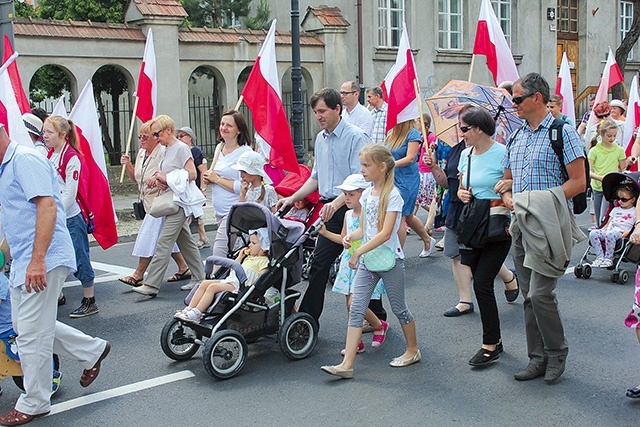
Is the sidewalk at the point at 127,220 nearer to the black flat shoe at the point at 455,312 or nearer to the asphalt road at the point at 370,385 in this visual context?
the asphalt road at the point at 370,385

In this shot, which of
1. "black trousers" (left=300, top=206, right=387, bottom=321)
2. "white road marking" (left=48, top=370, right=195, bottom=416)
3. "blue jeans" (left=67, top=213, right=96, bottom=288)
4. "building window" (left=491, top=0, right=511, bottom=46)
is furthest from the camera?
"building window" (left=491, top=0, right=511, bottom=46)

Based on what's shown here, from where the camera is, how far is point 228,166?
7684mm

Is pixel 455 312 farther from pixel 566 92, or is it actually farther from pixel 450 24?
pixel 450 24

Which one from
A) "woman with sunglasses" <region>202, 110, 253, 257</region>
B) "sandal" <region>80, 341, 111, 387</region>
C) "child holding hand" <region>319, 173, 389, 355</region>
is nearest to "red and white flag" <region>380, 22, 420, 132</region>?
"woman with sunglasses" <region>202, 110, 253, 257</region>

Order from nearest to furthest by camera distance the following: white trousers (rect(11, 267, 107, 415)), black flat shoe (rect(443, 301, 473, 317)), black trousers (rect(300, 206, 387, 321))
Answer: white trousers (rect(11, 267, 107, 415)) → black trousers (rect(300, 206, 387, 321)) → black flat shoe (rect(443, 301, 473, 317))

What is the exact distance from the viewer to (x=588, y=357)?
5.96 m

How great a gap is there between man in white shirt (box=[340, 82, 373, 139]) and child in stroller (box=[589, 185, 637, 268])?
2.77 metres

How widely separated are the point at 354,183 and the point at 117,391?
217cm

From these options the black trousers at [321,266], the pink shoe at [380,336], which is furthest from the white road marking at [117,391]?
the pink shoe at [380,336]

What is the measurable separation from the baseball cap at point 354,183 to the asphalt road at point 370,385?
1294mm

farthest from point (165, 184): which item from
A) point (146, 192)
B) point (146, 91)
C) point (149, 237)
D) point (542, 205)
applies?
point (542, 205)

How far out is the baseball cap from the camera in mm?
5762

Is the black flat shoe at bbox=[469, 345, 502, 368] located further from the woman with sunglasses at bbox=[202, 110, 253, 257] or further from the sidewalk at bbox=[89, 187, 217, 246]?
the sidewalk at bbox=[89, 187, 217, 246]

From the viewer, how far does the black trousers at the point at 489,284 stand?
5.71 metres
